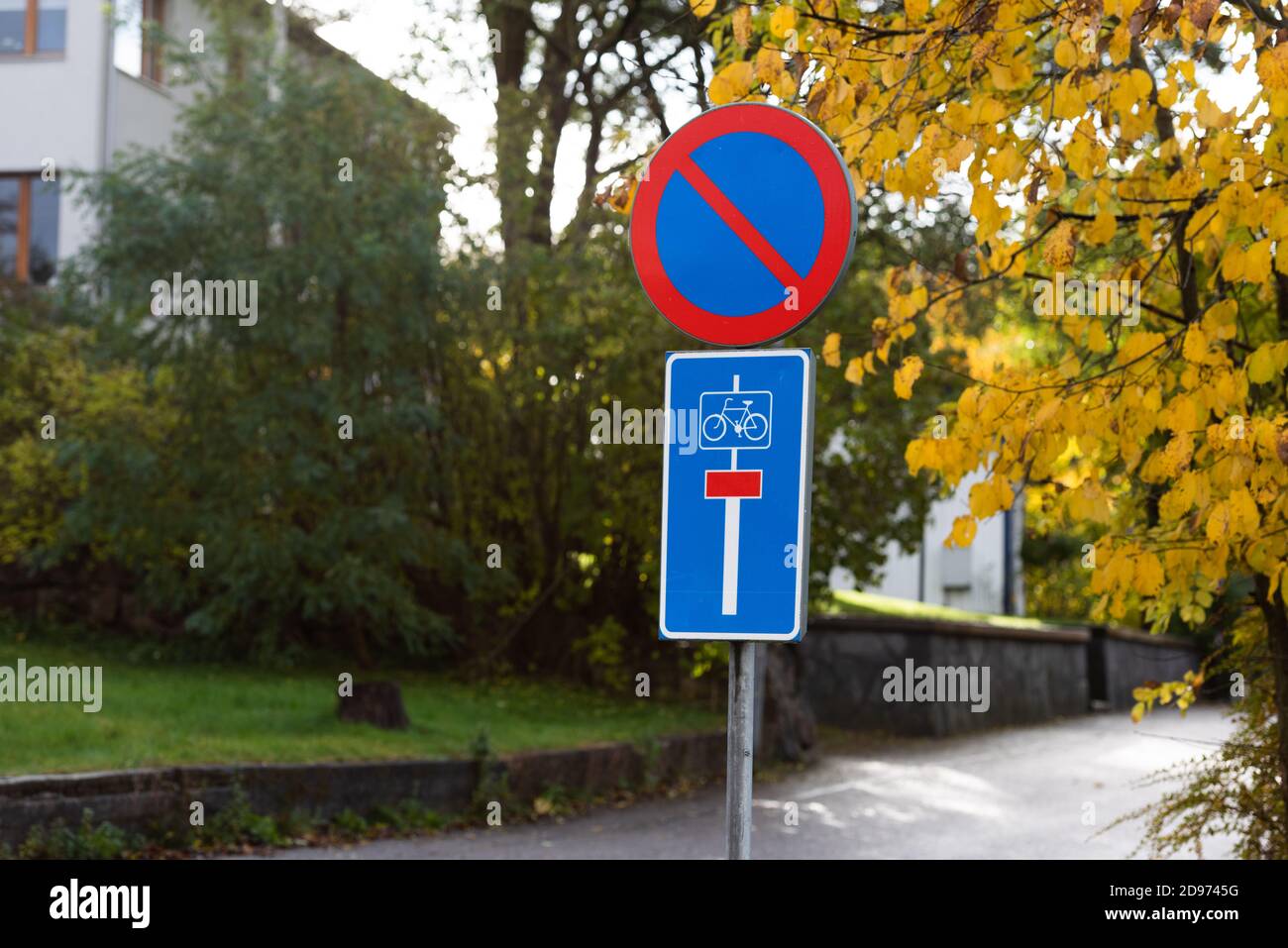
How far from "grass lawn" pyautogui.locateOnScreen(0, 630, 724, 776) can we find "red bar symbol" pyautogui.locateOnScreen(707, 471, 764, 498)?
5756 millimetres

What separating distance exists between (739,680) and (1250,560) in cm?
217

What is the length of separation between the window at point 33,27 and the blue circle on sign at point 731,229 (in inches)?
839

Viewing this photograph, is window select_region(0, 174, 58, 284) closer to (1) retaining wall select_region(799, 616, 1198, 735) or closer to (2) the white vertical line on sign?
(1) retaining wall select_region(799, 616, 1198, 735)

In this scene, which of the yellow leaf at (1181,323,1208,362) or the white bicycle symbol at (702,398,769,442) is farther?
the yellow leaf at (1181,323,1208,362)

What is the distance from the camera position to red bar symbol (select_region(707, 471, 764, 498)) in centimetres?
379

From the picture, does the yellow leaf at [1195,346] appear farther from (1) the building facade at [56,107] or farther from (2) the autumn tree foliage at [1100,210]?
(1) the building facade at [56,107]

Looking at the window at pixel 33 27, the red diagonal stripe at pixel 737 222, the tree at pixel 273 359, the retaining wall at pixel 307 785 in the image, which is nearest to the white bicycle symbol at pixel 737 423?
the red diagonal stripe at pixel 737 222

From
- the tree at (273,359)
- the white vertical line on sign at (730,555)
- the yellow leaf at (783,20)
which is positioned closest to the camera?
the white vertical line on sign at (730,555)

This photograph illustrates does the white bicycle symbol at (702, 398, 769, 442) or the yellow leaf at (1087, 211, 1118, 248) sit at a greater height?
the yellow leaf at (1087, 211, 1118, 248)

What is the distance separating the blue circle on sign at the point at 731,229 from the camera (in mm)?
3859

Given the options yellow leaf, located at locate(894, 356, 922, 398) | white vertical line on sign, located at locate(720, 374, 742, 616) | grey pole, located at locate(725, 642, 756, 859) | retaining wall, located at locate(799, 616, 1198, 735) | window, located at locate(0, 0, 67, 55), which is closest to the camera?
grey pole, located at locate(725, 642, 756, 859)

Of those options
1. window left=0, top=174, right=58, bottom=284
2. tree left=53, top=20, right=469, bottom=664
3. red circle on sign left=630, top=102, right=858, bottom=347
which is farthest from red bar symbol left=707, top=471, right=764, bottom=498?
window left=0, top=174, right=58, bottom=284

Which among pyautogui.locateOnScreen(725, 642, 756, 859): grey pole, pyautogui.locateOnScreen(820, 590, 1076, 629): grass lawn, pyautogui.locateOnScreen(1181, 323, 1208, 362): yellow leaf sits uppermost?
pyautogui.locateOnScreen(1181, 323, 1208, 362): yellow leaf

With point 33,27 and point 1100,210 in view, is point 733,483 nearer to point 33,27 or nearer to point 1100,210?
point 1100,210
